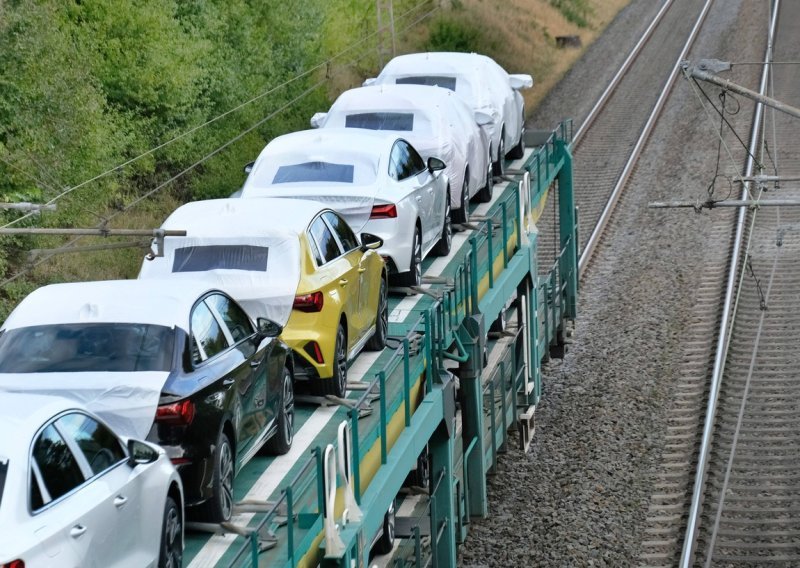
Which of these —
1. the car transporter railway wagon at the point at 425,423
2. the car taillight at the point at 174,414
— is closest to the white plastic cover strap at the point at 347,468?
the car transporter railway wagon at the point at 425,423

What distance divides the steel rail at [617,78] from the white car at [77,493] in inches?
1123

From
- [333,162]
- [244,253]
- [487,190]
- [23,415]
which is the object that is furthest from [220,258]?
[487,190]

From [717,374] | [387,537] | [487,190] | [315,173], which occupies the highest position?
[315,173]

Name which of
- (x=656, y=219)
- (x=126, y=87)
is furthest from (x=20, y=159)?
(x=656, y=219)

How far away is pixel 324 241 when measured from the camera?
12.1m

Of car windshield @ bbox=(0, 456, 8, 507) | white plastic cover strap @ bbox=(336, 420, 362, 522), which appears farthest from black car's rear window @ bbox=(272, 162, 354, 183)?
car windshield @ bbox=(0, 456, 8, 507)

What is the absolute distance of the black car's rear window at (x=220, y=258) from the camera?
11508mm

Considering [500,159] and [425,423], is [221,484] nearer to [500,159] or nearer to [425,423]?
[425,423]

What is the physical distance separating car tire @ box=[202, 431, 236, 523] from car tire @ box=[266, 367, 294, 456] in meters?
1.12

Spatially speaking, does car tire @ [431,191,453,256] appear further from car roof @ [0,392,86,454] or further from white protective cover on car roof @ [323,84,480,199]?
car roof @ [0,392,86,454]

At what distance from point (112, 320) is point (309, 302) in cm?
243

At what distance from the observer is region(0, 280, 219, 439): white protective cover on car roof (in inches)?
340

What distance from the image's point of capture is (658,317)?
25062 mm

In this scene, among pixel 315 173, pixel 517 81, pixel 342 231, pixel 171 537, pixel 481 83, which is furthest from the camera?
pixel 517 81
